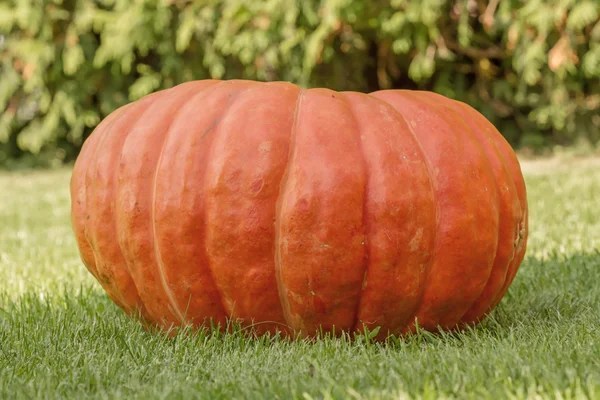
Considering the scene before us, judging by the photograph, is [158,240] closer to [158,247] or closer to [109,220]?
[158,247]

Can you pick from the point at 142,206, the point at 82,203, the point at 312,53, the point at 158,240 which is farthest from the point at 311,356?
the point at 312,53

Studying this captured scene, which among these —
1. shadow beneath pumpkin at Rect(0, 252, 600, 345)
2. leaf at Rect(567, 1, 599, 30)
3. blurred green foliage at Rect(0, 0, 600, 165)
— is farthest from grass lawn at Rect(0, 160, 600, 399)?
blurred green foliage at Rect(0, 0, 600, 165)

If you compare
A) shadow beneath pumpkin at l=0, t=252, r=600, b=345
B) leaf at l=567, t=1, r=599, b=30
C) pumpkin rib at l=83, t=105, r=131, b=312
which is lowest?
shadow beneath pumpkin at l=0, t=252, r=600, b=345

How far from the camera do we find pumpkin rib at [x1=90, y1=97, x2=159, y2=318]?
2143mm

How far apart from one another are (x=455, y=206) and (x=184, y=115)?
814mm

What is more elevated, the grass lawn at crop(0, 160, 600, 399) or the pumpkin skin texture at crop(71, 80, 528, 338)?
the pumpkin skin texture at crop(71, 80, 528, 338)

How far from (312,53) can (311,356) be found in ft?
17.9

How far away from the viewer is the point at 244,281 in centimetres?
197

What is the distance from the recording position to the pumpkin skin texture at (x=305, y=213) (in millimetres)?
1938

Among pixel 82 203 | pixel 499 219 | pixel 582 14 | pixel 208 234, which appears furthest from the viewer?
pixel 582 14

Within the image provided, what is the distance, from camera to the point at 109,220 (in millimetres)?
2143

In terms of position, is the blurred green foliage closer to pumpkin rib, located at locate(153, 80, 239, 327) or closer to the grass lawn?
the grass lawn

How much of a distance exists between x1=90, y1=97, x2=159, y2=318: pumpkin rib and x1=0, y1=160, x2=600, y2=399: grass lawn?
137mm

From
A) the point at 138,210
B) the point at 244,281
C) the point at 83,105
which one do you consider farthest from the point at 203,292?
the point at 83,105
